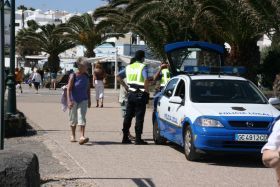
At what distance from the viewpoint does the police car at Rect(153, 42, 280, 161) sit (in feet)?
32.6

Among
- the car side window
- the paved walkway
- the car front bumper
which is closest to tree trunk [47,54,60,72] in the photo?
the paved walkway

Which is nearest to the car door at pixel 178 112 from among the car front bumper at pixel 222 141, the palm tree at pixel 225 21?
the car front bumper at pixel 222 141

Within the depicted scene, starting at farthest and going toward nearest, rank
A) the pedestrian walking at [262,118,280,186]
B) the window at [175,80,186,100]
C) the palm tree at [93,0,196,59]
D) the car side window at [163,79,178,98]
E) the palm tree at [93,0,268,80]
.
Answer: the palm tree at [93,0,196,59] < the palm tree at [93,0,268,80] < the car side window at [163,79,178,98] < the window at [175,80,186,100] < the pedestrian walking at [262,118,280,186]

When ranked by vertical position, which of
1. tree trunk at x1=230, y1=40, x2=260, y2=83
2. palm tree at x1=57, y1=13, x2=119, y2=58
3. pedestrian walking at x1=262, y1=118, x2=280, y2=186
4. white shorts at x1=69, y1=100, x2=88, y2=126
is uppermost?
palm tree at x1=57, y1=13, x2=119, y2=58

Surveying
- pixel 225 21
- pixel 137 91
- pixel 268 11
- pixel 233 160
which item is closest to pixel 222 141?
pixel 233 160

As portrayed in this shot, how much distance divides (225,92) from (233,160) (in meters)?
1.24

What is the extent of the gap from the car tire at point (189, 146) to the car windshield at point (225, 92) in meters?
0.64

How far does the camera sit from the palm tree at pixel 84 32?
49531 millimetres

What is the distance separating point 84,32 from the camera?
49906 mm

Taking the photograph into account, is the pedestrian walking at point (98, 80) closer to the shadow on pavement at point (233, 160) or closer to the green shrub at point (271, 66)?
the green shrub at point (271, 66)

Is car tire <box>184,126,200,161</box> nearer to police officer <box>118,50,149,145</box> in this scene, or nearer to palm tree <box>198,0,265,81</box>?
police officer <box>118,50,149,145</box>

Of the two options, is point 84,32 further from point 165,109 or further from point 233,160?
point 233,160

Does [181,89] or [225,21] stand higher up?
[225,21]

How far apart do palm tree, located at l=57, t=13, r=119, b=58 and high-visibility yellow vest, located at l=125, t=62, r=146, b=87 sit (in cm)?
3599
